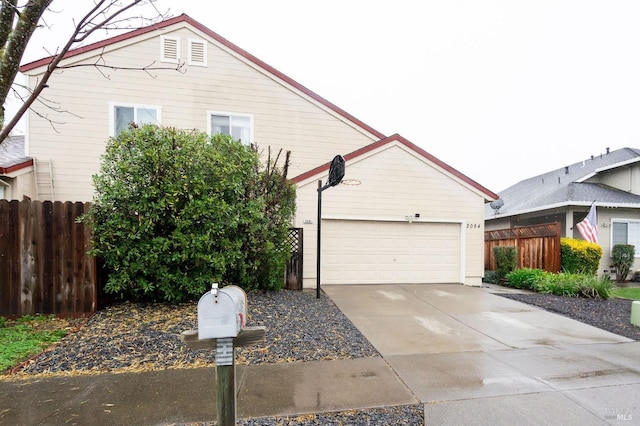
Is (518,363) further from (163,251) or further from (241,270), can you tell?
(163,251)

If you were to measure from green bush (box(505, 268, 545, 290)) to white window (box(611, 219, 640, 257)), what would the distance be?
559cm

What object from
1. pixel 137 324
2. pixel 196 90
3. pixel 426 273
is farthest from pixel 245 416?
pixel 196 90

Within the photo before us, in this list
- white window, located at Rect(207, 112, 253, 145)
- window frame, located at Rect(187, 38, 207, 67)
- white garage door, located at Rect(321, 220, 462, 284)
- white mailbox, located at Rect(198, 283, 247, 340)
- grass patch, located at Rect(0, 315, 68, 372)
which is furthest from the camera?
white window, located at Rect(207, 112, 253, 145)

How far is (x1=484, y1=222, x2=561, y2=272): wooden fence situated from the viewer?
34.4 ft

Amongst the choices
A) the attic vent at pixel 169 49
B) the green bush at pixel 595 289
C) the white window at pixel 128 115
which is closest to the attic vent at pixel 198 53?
the attic vent at pixel 169 49

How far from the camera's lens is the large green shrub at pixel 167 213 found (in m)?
5.18

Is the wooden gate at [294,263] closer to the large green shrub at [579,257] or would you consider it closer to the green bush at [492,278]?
the green bush at [492,278]

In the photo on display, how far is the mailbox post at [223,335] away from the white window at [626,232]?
15784mm

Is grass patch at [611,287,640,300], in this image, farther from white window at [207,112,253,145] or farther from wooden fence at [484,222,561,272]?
white window at [207,112,253,145]

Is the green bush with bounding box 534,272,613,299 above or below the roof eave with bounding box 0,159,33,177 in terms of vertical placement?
below

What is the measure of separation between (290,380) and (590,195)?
14820 mm

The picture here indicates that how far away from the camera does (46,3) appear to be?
3490 mm

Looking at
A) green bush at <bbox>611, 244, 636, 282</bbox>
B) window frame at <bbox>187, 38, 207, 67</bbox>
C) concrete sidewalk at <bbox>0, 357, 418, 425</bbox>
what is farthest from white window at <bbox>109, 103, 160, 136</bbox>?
green bush at <bbox>611, 244, 636, 282</bbox>

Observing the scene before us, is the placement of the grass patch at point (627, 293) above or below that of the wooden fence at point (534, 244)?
below
